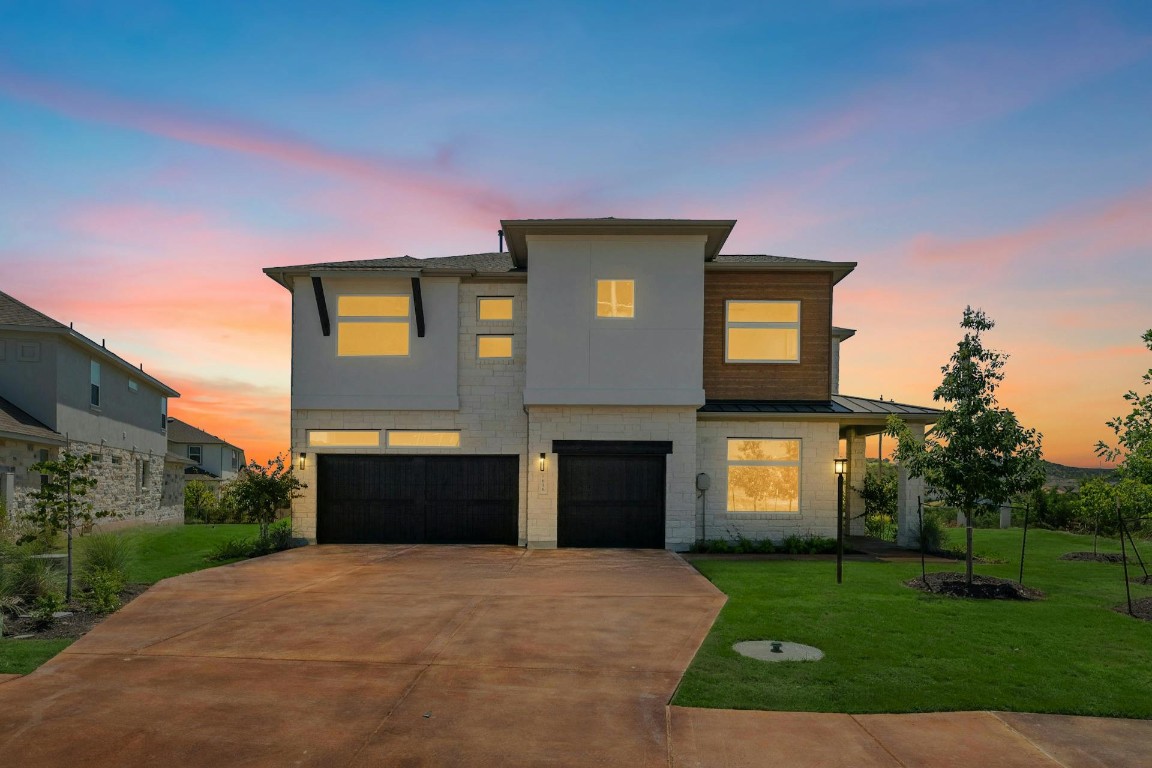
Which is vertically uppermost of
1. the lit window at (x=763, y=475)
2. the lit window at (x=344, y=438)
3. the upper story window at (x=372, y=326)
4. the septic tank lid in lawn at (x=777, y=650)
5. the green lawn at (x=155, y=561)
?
the upper story window at (x=372, y=326)

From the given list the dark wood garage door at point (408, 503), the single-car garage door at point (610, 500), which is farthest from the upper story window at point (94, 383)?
the single-car garage door at point (610, 500)

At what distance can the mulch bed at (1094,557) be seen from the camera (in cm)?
1552

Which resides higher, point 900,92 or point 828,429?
point 900,92

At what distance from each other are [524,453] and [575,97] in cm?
884

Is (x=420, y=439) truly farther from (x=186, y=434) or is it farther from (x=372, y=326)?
(x=186, y=434)

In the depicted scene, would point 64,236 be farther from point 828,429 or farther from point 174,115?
point 828,429

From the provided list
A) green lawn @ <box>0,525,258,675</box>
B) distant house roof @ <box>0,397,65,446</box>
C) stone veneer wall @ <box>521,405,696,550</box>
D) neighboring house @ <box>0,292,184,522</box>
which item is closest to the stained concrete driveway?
green lawn @ <box>0,525,258,675</box>

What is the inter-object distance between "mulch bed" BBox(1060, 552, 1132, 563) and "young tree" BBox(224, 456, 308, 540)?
18.5 m

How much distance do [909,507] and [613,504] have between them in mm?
7786

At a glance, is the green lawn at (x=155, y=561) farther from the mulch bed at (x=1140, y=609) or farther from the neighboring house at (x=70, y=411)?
the mulch bed at (x=1140, y=609)

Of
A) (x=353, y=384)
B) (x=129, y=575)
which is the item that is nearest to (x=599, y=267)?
(x=353, y=384)

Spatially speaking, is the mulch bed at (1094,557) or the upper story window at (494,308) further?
the upper story window at (494,308)

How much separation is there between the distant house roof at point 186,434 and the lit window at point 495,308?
35.5 meters

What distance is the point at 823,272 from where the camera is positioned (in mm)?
17844
